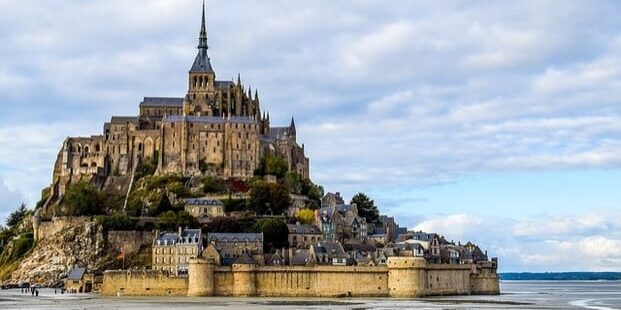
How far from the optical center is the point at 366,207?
4141 inches

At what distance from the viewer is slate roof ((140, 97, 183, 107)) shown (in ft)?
381

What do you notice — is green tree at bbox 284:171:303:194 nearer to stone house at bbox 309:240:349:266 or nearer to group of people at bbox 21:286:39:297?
stone house at bbox 309:240:349:266

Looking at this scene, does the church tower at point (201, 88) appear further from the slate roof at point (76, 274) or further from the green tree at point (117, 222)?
the slate roof at point (76, 274)

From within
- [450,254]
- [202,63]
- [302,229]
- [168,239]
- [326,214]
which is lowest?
[450,254]

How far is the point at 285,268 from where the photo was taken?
76500mm

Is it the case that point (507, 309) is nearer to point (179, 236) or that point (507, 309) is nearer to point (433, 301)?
point (433, 301)

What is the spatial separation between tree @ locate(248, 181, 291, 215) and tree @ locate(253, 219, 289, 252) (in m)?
8.82

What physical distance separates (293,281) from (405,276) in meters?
8.99

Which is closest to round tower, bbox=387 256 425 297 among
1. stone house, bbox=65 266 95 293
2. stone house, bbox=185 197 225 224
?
stone house, bbox=185 197 225 224

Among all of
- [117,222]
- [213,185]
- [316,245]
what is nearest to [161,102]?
[213,185]

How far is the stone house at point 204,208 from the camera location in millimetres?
95688

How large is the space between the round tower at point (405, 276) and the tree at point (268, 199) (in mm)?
25037

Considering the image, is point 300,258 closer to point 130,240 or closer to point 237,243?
point 237,243

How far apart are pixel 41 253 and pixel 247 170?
79.5 ft
